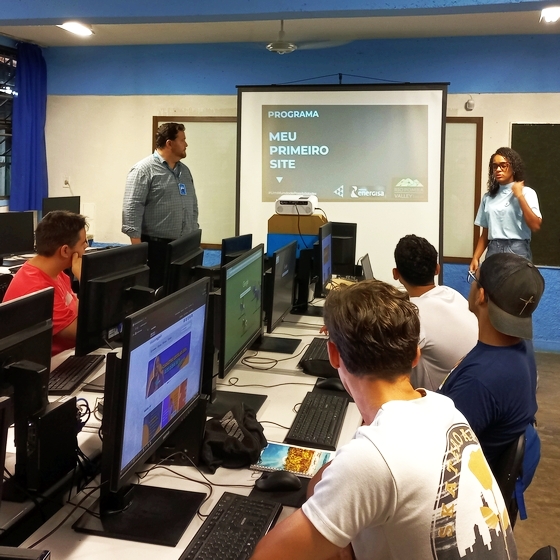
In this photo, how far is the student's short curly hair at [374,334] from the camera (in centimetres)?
111

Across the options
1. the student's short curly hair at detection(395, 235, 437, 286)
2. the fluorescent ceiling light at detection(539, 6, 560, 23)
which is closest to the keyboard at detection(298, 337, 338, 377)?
the student's short curly hair at detection(395, 235, 437, 286)

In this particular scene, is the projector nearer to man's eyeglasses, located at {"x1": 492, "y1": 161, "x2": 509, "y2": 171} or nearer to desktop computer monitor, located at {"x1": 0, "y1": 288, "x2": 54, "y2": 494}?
man's eyeglasses, located at {"x1": 492, "y1": 161, "x2": 509, "y2": 171}

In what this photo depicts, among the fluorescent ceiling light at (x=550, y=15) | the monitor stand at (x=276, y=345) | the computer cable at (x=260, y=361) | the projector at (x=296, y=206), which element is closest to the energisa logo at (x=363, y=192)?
the projector at (x=296, y=206)

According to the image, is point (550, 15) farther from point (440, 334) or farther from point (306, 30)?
point (440, 334)

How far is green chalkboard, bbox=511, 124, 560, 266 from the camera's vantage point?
16.8ft

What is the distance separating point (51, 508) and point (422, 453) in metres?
0.90

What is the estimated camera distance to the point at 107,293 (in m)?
1.98

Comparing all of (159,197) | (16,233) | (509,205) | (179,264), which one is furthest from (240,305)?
(509,205)

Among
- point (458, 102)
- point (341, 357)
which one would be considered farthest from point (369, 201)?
point (341, 357)

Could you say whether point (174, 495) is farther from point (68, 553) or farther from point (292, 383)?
point (292, 383)

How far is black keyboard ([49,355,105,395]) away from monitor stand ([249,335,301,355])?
70cm

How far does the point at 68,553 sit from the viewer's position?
3.99 feet

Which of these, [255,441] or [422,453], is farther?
[255,441]

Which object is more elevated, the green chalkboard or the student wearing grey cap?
the green chalkboard
